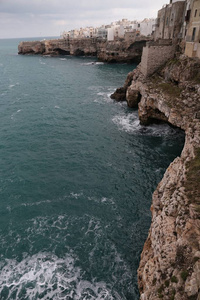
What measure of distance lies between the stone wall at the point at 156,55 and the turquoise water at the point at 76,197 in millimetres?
10725

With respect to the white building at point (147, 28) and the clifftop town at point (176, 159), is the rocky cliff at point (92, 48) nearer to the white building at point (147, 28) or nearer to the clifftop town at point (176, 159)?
the white building at point (147, 28)

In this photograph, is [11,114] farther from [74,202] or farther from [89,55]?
[89,55]

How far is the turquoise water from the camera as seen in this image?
18891 millimetres

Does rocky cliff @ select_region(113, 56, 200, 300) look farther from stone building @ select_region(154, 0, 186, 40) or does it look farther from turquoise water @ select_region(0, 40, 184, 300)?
stone building @ select_region(154, 0, 186, 40)

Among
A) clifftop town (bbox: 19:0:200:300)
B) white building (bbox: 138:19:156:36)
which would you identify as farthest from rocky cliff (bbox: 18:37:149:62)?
clifftop town (bbox: 19:0:200:300)

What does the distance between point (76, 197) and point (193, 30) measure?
35.8 meters

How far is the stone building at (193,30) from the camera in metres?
37.0

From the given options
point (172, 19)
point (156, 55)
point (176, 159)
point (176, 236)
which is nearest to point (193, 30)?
point (156, 55)

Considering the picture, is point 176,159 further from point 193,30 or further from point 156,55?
point 156,55

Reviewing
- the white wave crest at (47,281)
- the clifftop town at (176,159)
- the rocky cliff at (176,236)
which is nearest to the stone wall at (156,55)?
the clifftop town at (176,159)

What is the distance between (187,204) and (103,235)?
10805 mm

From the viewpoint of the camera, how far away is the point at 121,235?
73.2 feet

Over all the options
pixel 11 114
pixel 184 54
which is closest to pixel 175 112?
pixel 184 54

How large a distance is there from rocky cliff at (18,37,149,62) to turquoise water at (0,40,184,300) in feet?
256
